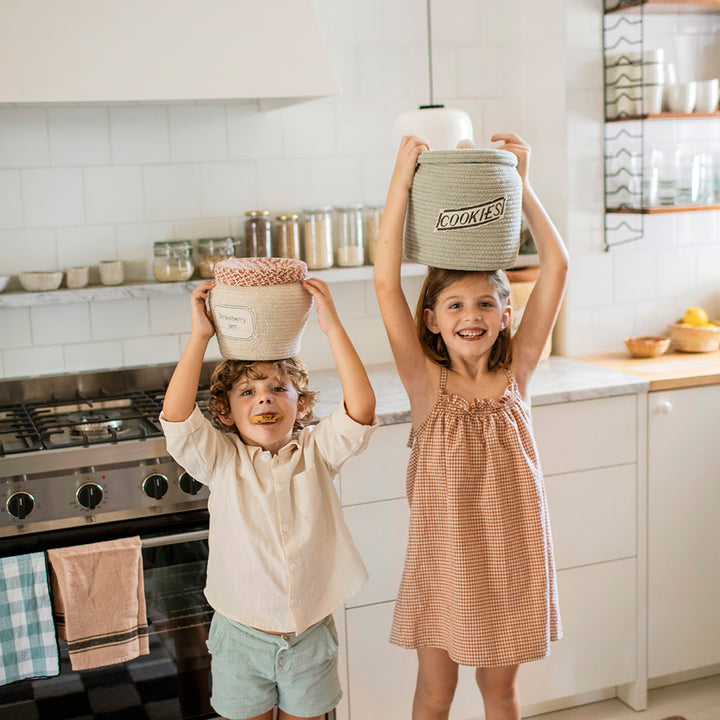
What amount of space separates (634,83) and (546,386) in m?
1.04

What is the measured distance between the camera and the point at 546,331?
6.46ft

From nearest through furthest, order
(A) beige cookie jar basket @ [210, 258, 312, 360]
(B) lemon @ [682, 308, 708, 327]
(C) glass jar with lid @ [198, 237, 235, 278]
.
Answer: (A) beige cookie jar basket @ [210, 258, 312, 360]
(C) glass jar with lid @ [198, 237, 235, 278]
(B) lemon @ [682, 308, 708, 327]

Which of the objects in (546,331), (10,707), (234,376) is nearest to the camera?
(234,376)

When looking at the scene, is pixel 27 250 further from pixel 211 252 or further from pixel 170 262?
pixel 211 252

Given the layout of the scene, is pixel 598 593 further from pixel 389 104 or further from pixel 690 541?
pixel 389 104

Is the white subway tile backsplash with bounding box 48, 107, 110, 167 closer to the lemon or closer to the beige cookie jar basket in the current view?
the beige cookie jar basket

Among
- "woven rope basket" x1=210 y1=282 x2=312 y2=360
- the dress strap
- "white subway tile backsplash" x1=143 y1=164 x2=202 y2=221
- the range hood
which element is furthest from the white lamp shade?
"white subway tile backsplash" x1=143 y1=164 x2=202 y2=221

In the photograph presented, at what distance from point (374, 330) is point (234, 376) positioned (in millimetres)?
1300

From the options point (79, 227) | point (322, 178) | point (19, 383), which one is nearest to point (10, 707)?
point (19, 383)

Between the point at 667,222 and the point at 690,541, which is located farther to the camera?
the point at 667,222

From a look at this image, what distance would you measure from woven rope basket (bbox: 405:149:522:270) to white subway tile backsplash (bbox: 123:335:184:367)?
4.10ft

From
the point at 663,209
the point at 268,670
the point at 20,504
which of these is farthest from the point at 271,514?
the point at 663,209

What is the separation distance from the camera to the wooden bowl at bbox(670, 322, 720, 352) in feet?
9.71

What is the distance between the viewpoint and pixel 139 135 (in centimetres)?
269
